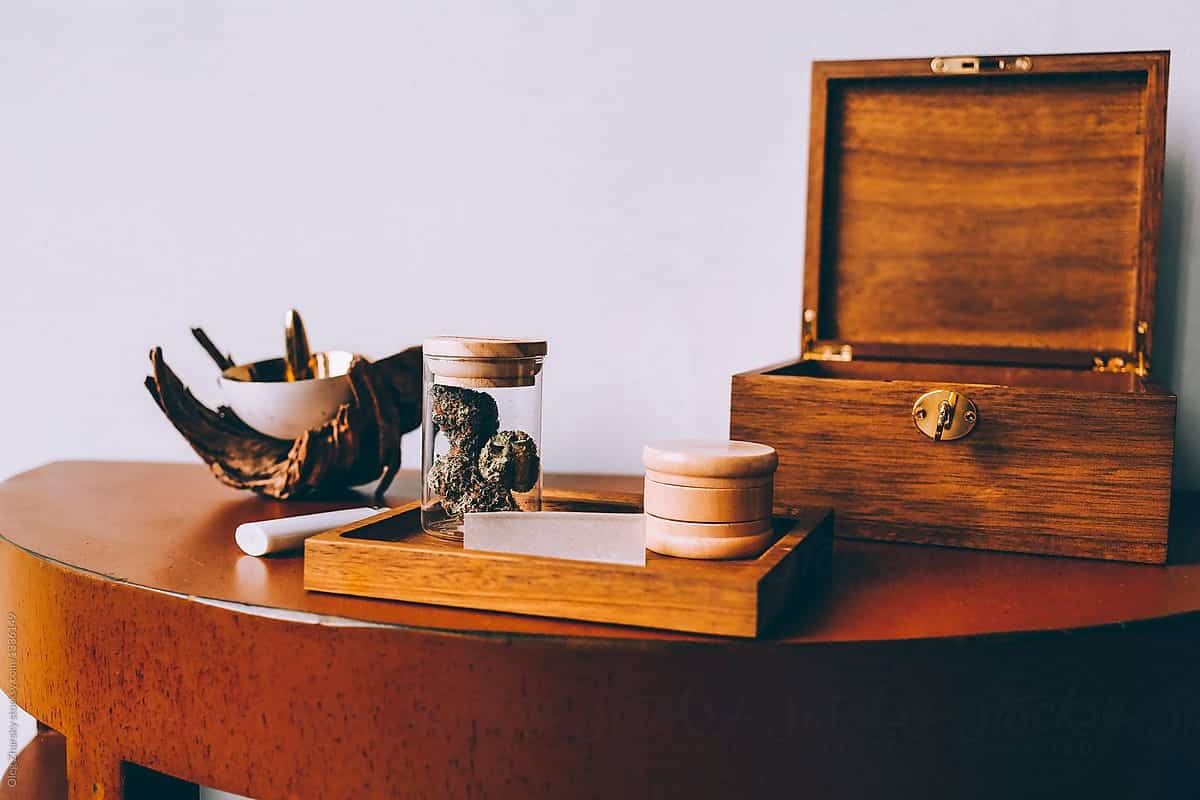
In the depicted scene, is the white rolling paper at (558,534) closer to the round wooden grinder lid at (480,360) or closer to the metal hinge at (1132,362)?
the round wooden grinder lid at (480,360)

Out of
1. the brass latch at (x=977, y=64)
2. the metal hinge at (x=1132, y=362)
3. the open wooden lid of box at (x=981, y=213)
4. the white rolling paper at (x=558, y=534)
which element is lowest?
the white rolling paper at (x=558, y=534)

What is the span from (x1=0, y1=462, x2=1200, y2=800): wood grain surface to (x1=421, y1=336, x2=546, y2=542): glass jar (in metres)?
0.13

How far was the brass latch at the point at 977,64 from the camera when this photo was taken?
0.95 m

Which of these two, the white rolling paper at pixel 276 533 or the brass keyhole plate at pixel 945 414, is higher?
the brass keyhole plate at pixel 945 414

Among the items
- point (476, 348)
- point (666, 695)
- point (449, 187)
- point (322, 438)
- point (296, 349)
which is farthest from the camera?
point (449, 187)

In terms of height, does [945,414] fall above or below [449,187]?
below

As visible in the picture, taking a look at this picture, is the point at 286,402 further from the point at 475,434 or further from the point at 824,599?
the point at 824,599

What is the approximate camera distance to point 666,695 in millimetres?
574

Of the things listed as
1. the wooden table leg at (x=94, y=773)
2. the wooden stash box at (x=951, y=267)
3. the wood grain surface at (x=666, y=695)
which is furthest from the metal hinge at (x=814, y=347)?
the wooden table leg at (x=94, y=773)

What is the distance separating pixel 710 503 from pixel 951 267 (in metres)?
0.50

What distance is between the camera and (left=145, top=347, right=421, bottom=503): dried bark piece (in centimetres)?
94

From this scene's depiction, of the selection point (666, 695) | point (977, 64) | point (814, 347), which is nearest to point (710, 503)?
point (666, 695)

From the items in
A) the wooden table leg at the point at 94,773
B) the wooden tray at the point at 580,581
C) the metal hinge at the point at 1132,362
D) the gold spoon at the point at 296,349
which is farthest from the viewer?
the gold spoon at the point at 296,349

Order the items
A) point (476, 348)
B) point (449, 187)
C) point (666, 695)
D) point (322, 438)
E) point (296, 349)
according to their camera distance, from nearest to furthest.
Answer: point (666, 695)
point (476, 348)
point (322, 438)
point (296, 349)
point (449, 187)
